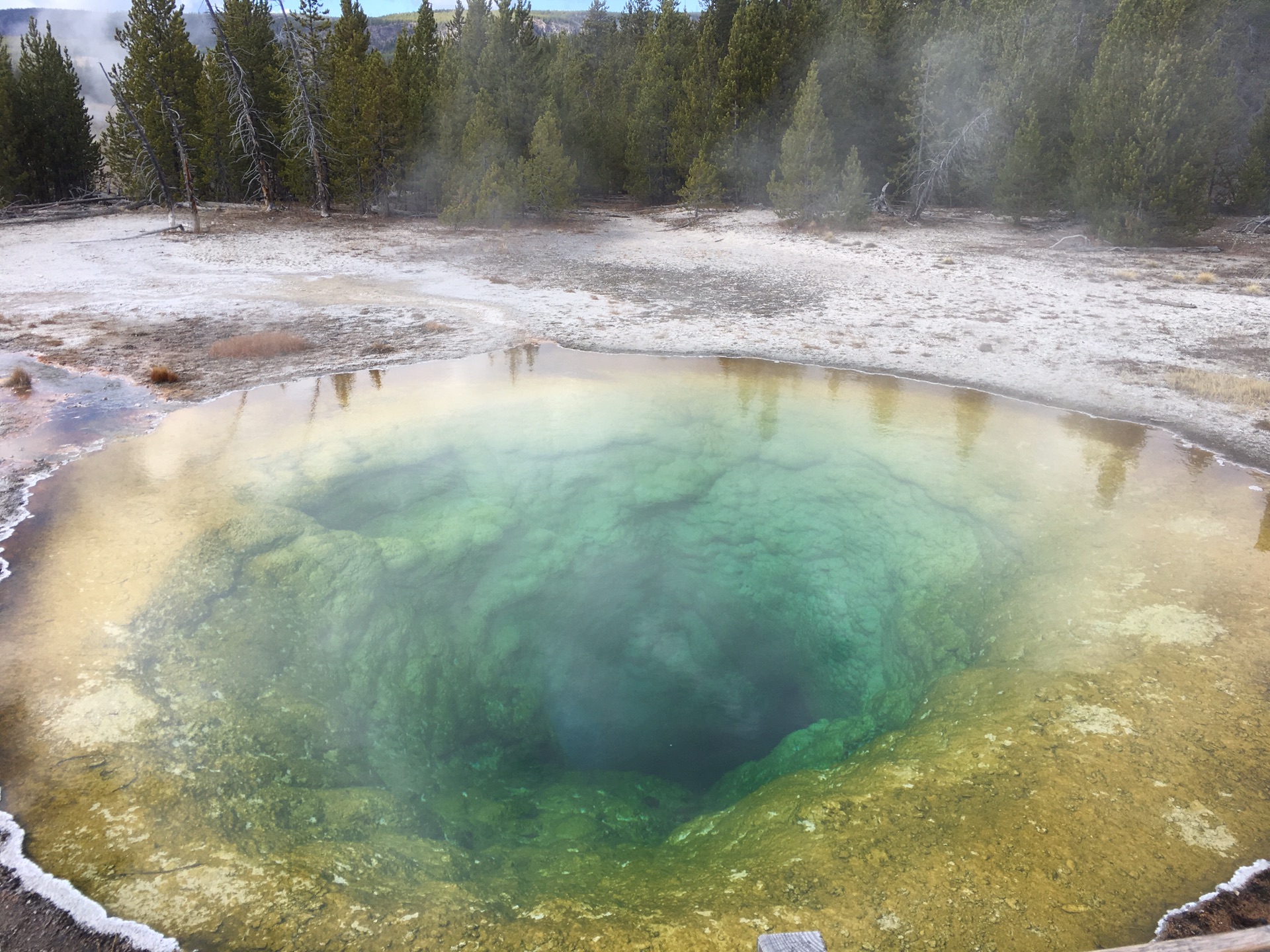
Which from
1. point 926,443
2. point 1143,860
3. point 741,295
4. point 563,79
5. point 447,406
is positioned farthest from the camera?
point 563,79

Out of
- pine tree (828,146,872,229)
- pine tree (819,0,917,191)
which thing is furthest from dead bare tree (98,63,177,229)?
pine tree (819,0,917,191)

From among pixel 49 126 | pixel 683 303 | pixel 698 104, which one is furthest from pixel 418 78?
pixel 683 303

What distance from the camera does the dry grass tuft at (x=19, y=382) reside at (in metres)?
7.05

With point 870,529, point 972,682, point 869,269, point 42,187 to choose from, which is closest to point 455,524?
point 870,529

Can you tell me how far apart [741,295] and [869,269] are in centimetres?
305

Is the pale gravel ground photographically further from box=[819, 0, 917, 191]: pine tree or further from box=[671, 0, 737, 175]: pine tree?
box=[671, 0, 737, 175]: pine tree

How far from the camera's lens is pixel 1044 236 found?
51.2 feet

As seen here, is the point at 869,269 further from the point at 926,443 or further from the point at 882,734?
the point at 882,734

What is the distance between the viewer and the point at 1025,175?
15.7 metres

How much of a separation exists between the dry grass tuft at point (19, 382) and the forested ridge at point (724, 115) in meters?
10.3

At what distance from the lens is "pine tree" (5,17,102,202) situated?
1889cm

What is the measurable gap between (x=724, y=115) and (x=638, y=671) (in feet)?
60.4

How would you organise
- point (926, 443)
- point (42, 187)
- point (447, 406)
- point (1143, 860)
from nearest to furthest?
point (1143, 860)
point (926, 443)
point (447, 406)
point (42, 187)

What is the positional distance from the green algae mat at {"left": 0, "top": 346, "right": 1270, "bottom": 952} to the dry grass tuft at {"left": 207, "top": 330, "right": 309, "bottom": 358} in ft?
3.75
